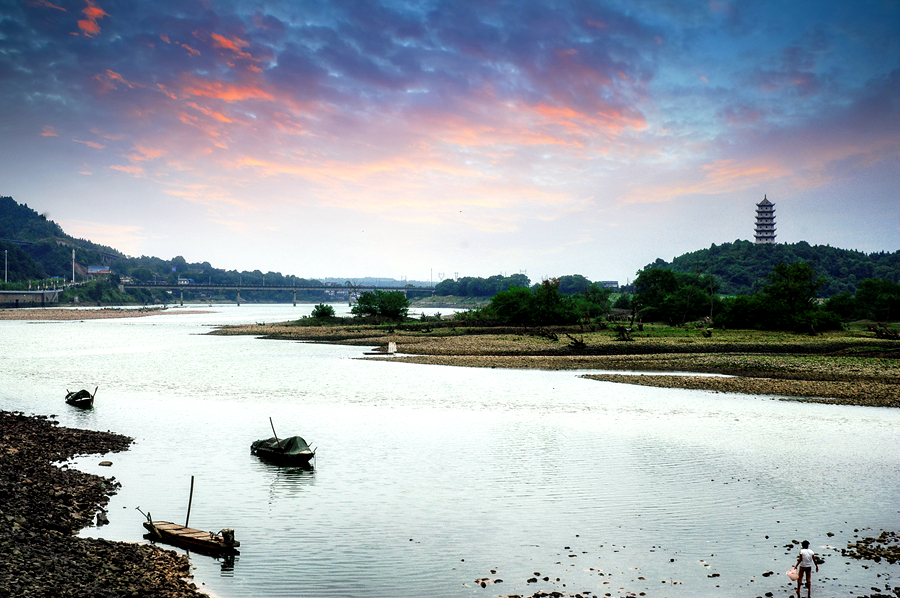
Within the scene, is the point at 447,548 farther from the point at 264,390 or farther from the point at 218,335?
the point at 218,335

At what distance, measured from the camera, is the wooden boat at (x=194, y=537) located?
16.1 meters

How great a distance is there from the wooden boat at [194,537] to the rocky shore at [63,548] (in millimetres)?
589

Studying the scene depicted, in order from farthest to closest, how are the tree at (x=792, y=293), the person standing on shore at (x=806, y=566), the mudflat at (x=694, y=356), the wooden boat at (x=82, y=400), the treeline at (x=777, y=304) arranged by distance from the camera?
the treeline at (x=777, y=304)
the tree at (x=792, y=293)
the mudflat at (x=694, y=356)
the wooden boat at (x=82, y=400)
the person standing on shore at (x=806, y=566)

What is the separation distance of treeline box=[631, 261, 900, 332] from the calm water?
49414mm

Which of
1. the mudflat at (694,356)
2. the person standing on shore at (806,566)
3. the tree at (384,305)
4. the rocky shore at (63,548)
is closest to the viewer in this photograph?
the rocky shore at (63,548)

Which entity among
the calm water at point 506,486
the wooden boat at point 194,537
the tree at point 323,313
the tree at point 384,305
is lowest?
the calm water at point 506,486

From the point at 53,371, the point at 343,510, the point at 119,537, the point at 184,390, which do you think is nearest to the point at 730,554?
the point at 343,510

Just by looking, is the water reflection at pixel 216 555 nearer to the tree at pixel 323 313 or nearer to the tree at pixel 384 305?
the tree at pixel 384 305

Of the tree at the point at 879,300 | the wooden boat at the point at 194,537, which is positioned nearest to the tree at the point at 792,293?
the tree at the point at 879,300

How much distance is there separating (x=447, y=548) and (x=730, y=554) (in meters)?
7.63

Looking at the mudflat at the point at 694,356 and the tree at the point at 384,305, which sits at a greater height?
the tree at the point at 384,305

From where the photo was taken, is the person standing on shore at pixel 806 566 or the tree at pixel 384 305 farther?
the tree at pixel 384 305

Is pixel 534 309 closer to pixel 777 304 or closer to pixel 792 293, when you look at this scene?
pixel 777 304

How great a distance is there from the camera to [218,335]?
386 feet
